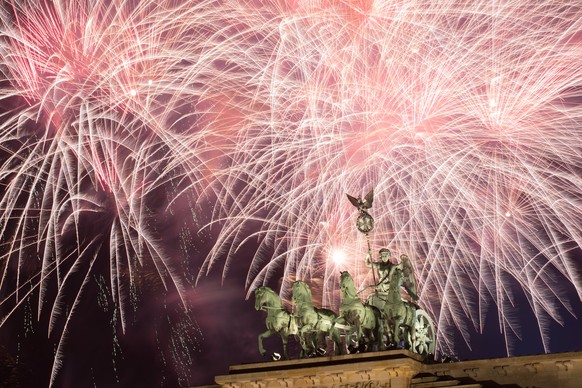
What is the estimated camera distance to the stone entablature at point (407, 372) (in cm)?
3178

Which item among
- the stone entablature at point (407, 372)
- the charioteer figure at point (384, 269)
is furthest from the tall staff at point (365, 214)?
the stone entablature at point (407, 372)

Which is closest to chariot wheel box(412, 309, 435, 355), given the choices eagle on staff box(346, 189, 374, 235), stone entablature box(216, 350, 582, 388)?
stone entablature box(216, 350, 582, 388)

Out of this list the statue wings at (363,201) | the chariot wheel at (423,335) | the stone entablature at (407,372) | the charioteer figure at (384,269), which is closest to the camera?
the stone entablature at (407,372)

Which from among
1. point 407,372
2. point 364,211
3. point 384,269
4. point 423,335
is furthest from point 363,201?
point 407,372

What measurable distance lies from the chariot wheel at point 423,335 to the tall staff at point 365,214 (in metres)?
2.23

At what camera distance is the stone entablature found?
31.8m

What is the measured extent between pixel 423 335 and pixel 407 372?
2.54 metres

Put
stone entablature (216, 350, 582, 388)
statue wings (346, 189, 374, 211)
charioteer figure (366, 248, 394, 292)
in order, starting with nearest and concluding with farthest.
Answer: stone entablature (216, 350, 582, 388) < charioteer figure (366, 248, 394, 292) < statue wings (346, 189, 374, 211)

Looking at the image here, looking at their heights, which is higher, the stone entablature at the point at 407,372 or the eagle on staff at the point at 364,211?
the eagle on staff at the point at 364,211

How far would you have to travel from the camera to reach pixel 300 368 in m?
33.8

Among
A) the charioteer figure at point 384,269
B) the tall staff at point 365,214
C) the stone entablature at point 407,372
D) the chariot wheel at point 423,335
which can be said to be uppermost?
the tall staff at point 365,214

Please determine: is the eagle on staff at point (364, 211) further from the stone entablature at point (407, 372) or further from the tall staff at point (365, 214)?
the stone entablature at point (407, 372)

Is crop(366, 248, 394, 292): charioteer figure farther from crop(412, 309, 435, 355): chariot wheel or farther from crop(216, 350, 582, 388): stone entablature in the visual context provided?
crop(216, 350, 582, 388): stone entablature

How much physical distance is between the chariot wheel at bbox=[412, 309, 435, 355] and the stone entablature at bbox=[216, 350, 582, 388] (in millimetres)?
1208
